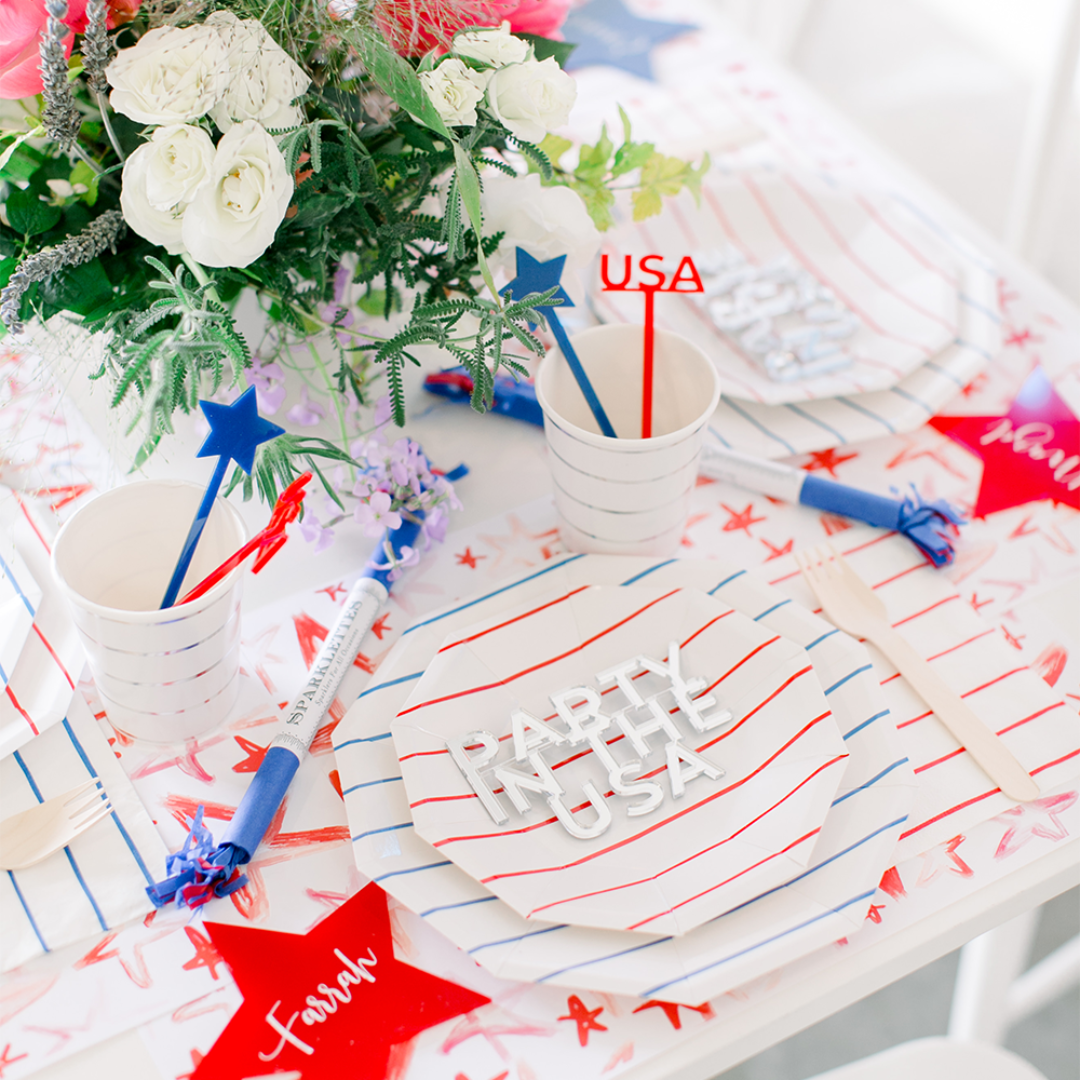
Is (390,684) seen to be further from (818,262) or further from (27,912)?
(818,262)

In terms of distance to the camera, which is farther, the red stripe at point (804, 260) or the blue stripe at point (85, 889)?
the red stripe at point (804, 260)

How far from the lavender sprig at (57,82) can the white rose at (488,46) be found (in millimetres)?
206

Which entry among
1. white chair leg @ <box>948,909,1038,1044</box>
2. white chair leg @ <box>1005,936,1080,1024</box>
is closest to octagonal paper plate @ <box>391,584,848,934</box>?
white chair leg @ <box>948,909,1038,1044</box>

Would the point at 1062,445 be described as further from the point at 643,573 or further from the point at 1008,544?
the point at 643,573

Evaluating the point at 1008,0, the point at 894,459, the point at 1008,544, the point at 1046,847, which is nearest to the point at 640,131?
the point at 894,459

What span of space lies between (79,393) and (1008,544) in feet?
2.26

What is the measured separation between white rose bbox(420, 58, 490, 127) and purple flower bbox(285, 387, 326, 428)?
261mm

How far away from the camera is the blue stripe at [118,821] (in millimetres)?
553

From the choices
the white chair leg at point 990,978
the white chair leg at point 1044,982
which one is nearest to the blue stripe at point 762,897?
the white chair leg at point 990,978

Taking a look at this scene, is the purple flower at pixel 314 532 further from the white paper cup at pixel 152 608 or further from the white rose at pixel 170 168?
the white rose at pixel 170 168

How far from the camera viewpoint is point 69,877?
0.55 metres

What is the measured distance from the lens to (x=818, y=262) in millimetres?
921

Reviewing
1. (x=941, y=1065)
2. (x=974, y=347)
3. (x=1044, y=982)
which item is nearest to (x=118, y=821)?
(x=941, y=1065)

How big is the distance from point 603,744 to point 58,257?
0.43m
